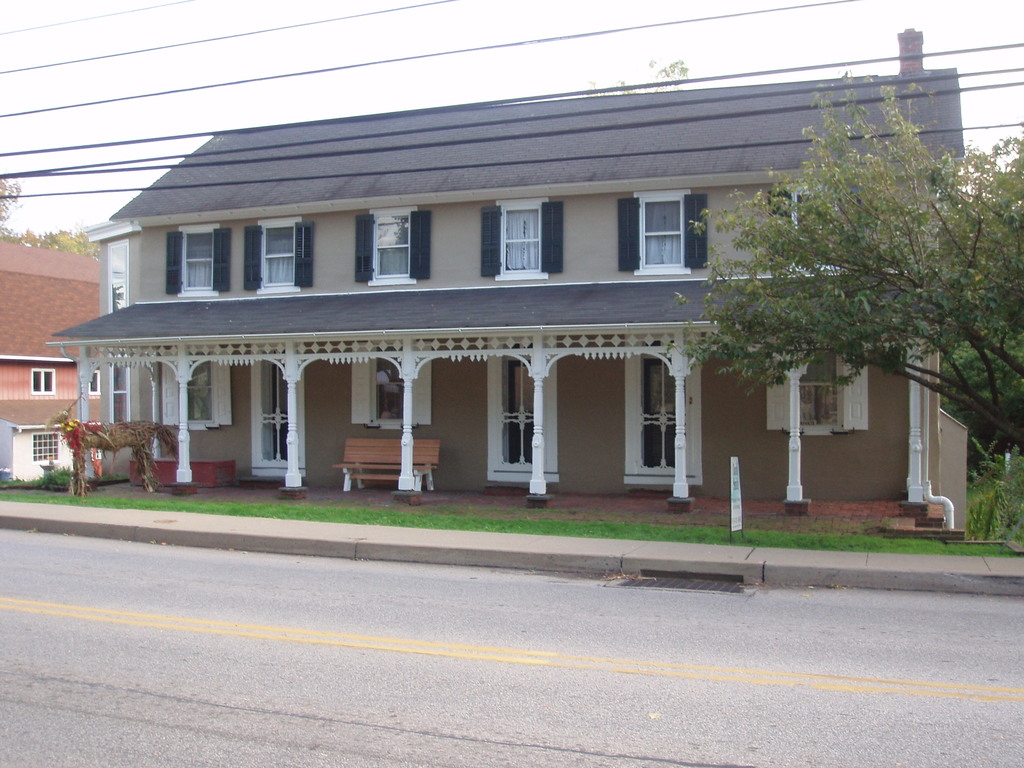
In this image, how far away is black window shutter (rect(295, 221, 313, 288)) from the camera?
19031 mm

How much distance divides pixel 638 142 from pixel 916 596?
11.0m

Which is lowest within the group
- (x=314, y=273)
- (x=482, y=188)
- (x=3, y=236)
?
(x=314, y=273)

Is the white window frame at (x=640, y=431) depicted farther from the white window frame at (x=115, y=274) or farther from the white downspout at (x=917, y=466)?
the white window frame at (x=115, y=274)

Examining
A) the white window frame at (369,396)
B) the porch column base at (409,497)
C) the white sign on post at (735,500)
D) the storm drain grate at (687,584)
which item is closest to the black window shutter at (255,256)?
the white window frame at (369,396)

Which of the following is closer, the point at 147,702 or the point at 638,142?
the point at 147,702

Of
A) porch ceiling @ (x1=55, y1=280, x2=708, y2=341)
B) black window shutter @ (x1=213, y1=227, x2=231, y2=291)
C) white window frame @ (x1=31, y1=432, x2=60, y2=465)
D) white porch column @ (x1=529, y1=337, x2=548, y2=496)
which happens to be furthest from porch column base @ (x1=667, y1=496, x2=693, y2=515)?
white window frame @ (x1=31, y1=432, x2=60, y2=465)

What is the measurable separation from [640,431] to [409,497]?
13.8 ft

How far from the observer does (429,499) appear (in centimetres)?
1672

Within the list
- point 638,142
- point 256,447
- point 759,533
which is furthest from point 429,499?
point 638,142

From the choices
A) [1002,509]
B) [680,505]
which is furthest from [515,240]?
[1002,509]

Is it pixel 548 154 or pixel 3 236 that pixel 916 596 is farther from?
pixel 3 236

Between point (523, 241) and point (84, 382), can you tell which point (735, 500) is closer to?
→ point (523, 241)

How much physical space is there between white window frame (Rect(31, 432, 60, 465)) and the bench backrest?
17038mm

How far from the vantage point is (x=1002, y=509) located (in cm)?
1453
